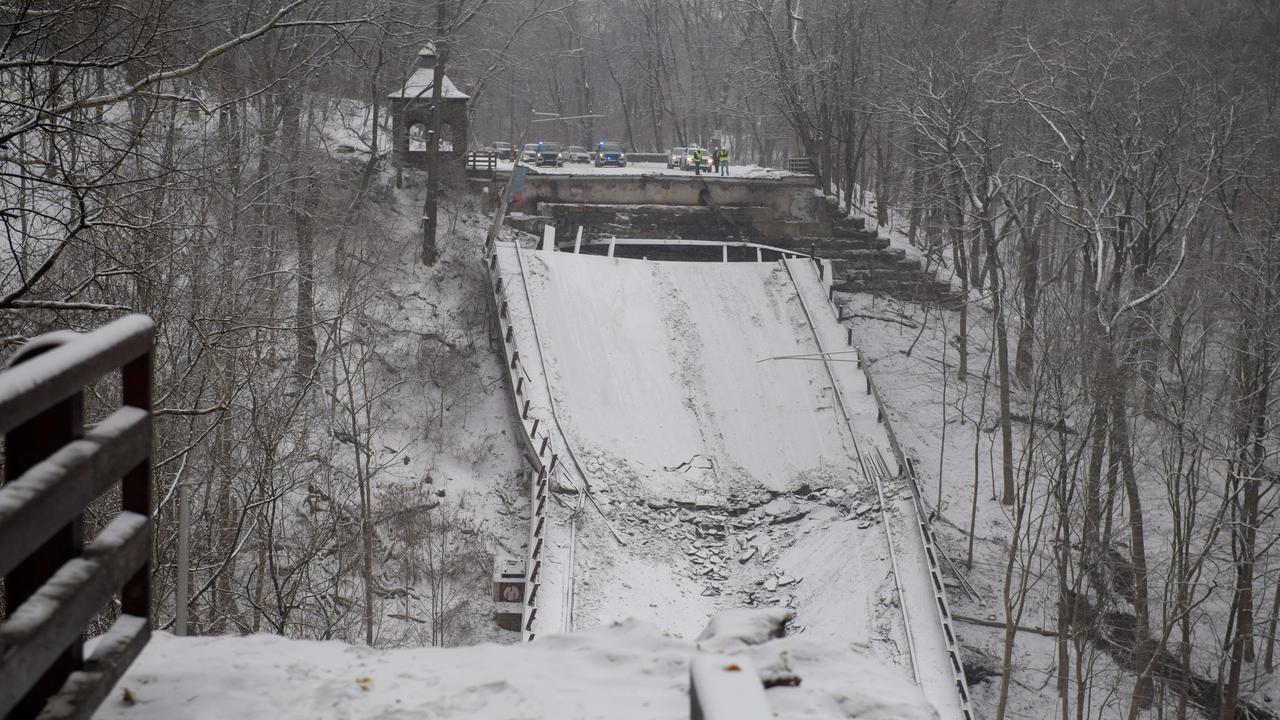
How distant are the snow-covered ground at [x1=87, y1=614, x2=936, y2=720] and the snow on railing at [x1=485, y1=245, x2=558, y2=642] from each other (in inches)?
337

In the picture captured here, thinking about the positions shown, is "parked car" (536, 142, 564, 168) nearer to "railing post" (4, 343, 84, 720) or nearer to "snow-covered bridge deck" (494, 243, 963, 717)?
"snow-covered bridge deck" (494, 243, 963, 717)

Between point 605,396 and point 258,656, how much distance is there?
55.6 feet

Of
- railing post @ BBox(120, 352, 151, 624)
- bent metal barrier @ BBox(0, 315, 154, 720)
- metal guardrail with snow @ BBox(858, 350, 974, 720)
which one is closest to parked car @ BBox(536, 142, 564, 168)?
metal guardrail with snow @ BBox(858, 350, 974, 720)

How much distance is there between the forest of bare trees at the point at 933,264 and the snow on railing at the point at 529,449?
4.94ft

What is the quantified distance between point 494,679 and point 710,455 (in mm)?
16014

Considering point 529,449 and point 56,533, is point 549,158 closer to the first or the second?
point 529,449

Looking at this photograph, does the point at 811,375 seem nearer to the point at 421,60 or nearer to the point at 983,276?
the point at 983,276

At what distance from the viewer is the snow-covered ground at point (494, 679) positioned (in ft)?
12.6

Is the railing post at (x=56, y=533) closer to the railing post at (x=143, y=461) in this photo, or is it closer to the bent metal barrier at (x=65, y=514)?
the bent metal barrier at (x=65, y=514)

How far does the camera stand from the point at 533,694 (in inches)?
162

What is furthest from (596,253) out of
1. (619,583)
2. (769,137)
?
(769,137)

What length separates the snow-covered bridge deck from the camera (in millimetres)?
15305

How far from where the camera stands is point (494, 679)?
14.0 ft

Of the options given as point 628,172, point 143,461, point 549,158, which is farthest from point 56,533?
point 549,158
